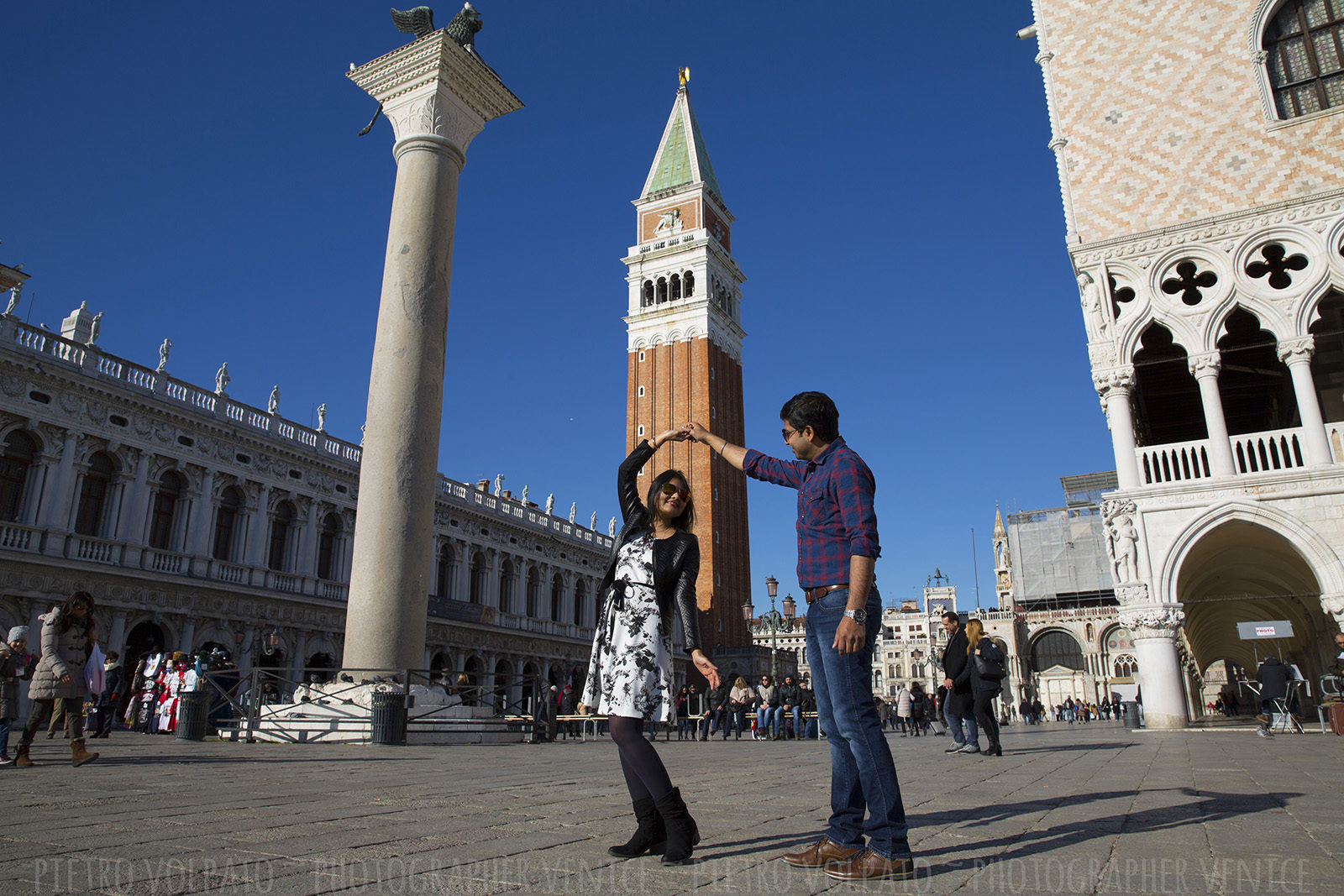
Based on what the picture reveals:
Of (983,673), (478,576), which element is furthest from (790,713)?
(478,576)

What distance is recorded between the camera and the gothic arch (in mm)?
13945

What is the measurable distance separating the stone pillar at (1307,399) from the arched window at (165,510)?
26.7 m

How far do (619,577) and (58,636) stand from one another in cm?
643

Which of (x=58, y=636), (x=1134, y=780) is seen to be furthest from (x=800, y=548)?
(x=58, y=636)

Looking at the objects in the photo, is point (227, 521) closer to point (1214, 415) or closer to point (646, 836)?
point (1214, 415)

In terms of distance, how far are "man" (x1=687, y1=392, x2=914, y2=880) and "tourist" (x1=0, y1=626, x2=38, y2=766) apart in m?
7.10

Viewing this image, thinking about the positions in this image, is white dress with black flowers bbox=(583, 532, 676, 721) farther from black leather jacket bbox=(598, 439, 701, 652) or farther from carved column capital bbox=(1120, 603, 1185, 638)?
carved column capital bbox=(1120, 603, 1185, 638)

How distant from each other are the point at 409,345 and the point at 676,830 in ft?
34.6

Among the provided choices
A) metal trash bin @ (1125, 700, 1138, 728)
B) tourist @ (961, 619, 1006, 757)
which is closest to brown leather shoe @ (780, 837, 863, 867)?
tourist @ (961, 619, 1006, 757)

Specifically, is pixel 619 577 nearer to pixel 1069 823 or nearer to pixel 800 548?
pixel 800 548

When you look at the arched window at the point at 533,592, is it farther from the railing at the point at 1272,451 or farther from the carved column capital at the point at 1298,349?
the carved column capital at the point at 1298,349

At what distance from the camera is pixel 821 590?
3.61 m

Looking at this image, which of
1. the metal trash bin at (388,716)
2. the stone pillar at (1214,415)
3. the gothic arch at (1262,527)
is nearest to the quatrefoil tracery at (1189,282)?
the stone pillar at (1214,415)

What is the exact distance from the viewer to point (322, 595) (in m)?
28.4
